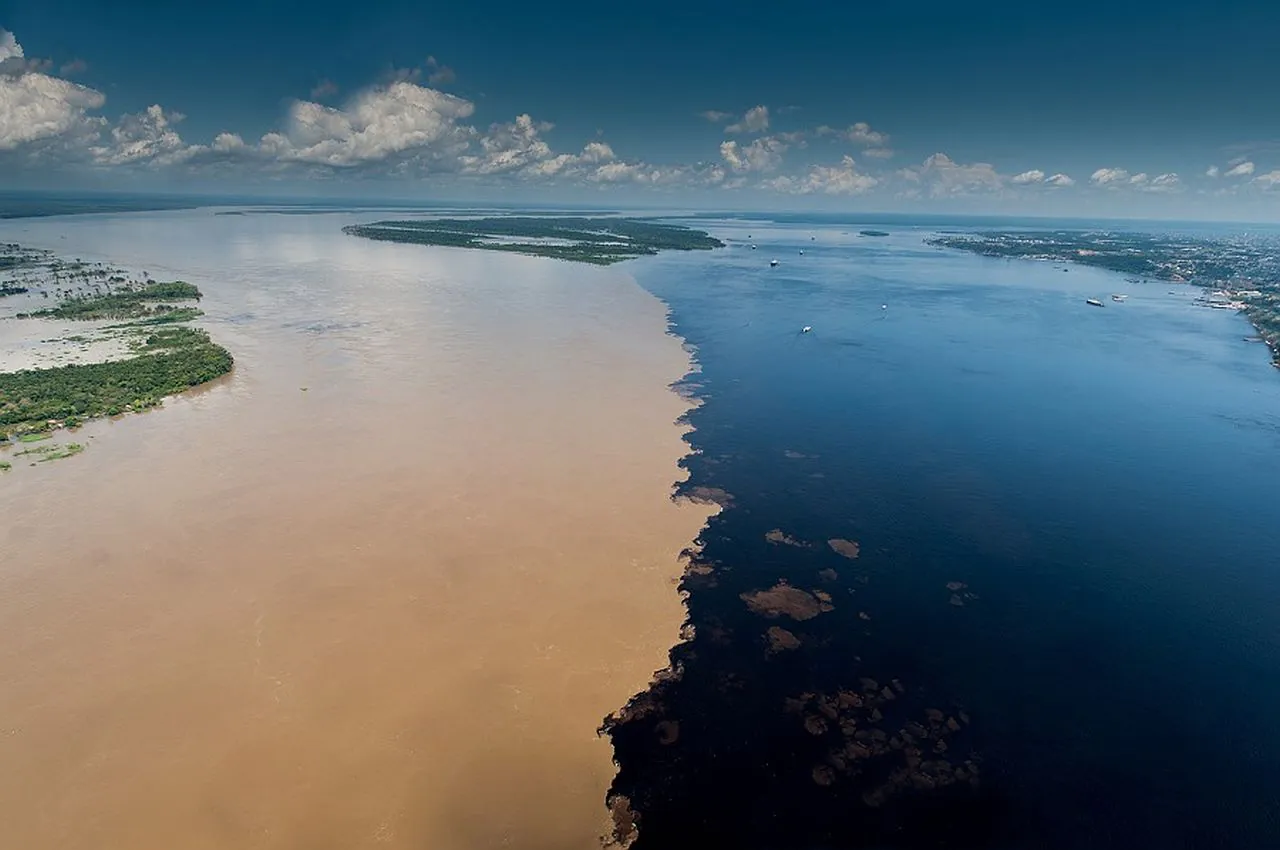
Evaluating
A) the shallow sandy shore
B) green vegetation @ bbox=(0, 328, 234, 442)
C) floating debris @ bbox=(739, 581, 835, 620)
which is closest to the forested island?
green vegetation @ bbox=(0, 328, 234, 442)

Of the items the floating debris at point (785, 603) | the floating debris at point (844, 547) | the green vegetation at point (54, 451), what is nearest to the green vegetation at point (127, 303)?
the green vegetation at point (54, 451)

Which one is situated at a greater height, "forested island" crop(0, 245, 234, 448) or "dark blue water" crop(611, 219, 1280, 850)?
"forested island" crop(0, 245, 234, 448)

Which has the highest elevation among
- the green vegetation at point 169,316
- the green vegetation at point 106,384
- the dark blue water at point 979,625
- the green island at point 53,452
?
the green vegetation at point 169,316

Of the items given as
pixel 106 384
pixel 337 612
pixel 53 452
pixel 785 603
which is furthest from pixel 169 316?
pixel 785 603

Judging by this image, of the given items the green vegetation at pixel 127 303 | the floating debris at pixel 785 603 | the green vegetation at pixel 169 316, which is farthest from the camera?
the green vegetation at pixel 127 303

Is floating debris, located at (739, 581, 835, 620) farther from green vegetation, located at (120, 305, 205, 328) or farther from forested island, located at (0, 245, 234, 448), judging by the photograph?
green vegetation, located at (120, 305, 205, 328)

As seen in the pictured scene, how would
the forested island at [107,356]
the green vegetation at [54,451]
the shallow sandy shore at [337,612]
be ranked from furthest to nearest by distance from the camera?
the forested island at [107,356]
the green vegetation at [54,451]
the shallow sandy shore at [337,612]

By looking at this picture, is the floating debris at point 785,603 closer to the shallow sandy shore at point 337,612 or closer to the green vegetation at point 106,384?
the shallow sandy shore at point 337,612
